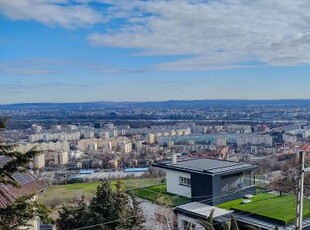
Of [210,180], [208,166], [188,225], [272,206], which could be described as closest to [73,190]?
[208,166]

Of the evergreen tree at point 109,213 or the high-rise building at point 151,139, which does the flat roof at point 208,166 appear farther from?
the high-rise building at point 151,139

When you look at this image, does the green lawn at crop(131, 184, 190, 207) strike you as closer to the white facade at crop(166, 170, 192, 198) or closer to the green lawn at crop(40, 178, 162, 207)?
the white facade at crop(166, 170, 192, 198)

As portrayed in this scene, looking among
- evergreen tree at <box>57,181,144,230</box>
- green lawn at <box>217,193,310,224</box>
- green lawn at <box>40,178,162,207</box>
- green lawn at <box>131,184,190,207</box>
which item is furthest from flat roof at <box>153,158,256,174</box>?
green lawn at <box>40,178,162,207</box>

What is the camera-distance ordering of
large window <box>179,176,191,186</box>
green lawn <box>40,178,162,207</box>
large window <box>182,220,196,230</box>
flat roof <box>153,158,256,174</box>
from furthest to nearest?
1. green lawn <box>40,178,162,207</box>
2. large window <box>179,176,191,186</box>
3. flat roof <box>153,158,256,174</box>
4. large window <box>182,220,196,230</box>

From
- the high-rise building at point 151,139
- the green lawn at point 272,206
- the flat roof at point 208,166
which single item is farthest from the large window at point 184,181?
the high-rise building at point 151,139

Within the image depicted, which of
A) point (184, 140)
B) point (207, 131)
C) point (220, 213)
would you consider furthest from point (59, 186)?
point (207, 131)

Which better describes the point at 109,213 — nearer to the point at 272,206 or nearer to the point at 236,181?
the point at 272,206

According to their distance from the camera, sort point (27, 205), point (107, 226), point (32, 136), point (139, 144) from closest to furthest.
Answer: point (27, 205)
point (107, 226)
point (139, 144)
point (32, 136)

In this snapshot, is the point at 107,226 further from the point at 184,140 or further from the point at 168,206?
the point at 184,140
